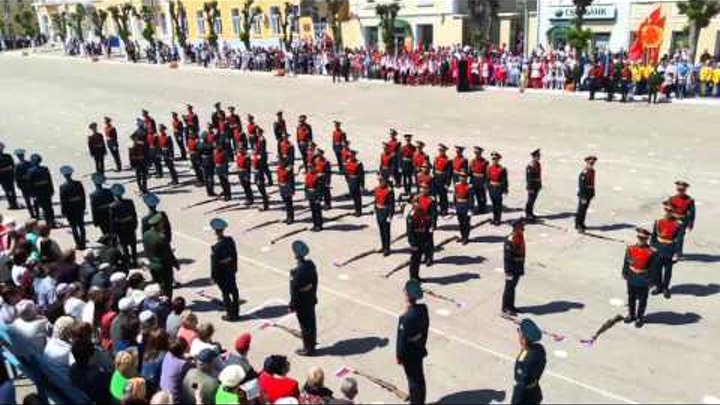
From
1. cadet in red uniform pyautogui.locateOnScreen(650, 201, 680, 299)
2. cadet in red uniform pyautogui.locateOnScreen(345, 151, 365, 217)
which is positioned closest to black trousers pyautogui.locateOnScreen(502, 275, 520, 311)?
cadet in red uniform pyautogui.locateOnScreen(650, 201, 680, 299)

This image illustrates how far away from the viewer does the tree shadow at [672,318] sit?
10.1 metres

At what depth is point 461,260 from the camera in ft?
41.8

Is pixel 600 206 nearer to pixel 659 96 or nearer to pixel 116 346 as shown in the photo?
pixel 116 346

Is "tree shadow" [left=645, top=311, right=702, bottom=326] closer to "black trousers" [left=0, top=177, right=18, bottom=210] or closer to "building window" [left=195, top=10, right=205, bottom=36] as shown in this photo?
"black trousers" [left=0, top=177, right=18, bottom=210]

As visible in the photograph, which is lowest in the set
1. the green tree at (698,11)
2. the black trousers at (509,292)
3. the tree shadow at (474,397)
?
the tree shadow at (474,397)

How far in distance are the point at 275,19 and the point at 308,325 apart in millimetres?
44290

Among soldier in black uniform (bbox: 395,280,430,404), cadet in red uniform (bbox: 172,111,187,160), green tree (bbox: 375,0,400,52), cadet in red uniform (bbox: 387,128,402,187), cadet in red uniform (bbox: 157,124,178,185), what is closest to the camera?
soldier in black uniform (bbox: 395,280,430,404)

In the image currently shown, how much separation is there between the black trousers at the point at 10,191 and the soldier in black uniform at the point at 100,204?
4835 millimetres

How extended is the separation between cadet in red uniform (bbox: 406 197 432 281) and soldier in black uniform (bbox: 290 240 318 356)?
2674 mm

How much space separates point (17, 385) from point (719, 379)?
29.6ft

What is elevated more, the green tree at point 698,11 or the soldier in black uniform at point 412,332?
→ the green tree at point 698,11

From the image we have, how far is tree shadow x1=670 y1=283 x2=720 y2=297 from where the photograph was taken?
11.0 metres

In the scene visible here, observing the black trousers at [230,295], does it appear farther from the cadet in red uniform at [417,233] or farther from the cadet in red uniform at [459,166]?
the cadet in red uniform at [459,166]

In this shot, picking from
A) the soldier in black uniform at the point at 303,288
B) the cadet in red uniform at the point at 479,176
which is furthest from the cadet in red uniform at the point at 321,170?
the soldier in black uniform at the point at 303,288
